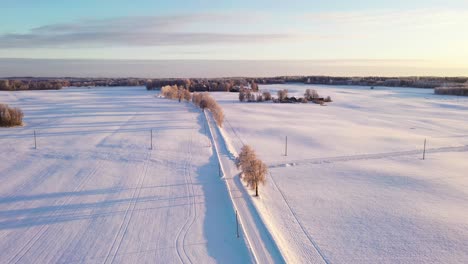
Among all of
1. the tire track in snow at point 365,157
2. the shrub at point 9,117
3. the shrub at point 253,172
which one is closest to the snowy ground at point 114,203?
the shrub at point 253,172

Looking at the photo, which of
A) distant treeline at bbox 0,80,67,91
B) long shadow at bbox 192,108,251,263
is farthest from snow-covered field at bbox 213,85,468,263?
distant treeline at bbox 0,80,67,91

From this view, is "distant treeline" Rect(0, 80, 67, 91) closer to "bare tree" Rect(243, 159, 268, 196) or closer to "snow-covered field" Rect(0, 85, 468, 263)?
"snow-covered field" Rect(0, 85, 468, 263)

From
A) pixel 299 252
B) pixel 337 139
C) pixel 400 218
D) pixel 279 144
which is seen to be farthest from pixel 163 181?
pixel 337 139

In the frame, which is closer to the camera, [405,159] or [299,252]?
[299,252]

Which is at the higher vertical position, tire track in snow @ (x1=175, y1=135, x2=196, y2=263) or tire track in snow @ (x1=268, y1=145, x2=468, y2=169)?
tire track in snow @ (x1=268, y1=145, x2=468, y2=169)

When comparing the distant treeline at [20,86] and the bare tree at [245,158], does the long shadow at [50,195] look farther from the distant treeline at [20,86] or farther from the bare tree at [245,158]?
the distant treeline at [20,86]

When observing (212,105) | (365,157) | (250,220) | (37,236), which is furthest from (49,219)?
(212,105)

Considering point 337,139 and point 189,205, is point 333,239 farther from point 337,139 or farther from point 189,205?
point 337,139

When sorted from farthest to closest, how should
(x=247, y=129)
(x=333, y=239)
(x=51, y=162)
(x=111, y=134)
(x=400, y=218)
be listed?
(x=247, y=129), (x=111, y=134), (x=51, y=162), (x=400, y=218), (x=333, y=239)
